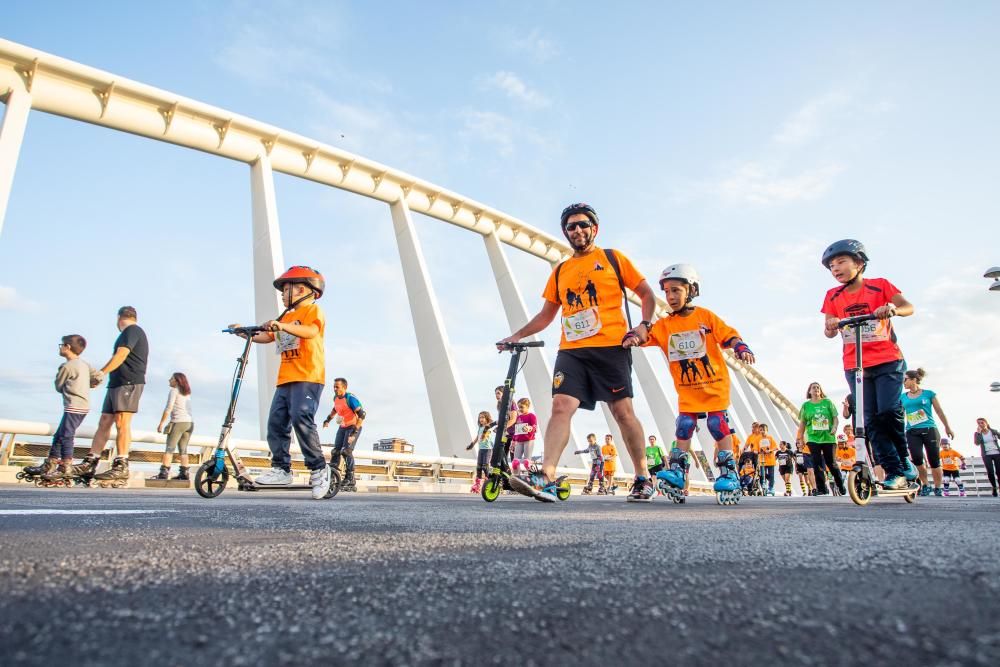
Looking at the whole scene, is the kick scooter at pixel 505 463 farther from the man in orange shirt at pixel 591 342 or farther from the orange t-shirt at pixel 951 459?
the orange t-shirt at pixel 951 459

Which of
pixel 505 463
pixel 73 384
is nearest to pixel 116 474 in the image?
pixel 73 384

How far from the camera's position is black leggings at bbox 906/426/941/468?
27.3ft

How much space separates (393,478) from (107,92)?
32.7 ft

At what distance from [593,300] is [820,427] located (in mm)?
5497

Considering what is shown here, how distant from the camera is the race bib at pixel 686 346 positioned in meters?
5.14

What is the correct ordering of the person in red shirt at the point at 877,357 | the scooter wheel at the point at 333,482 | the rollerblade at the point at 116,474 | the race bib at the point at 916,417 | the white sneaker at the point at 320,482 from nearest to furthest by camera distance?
the person in red shirt at the point at 877,357 → the white sneaker at the point at 320,482 → the scooter wheel at the point at 333,482 → the rollerblade at the point at 116,474 → the race bib at the point at 916,417

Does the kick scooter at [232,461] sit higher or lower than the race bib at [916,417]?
lower

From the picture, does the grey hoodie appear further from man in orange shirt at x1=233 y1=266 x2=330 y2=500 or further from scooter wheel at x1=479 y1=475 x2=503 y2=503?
scooter wheel at x1=479 y1=475 x2=503 y2=503

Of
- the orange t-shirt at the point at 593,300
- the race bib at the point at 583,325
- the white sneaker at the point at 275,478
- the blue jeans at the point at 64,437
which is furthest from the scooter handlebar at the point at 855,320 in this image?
the blue jeans at the point at 64,437

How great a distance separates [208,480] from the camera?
448 centimetres

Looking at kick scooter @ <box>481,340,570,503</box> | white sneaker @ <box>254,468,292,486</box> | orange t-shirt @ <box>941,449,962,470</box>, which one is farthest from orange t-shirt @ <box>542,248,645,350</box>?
orange t-shirt @ <box>941,449,962,470</box>

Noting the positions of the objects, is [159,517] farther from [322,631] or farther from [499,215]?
[499,215]

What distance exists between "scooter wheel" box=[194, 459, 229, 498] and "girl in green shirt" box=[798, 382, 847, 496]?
23.6ft

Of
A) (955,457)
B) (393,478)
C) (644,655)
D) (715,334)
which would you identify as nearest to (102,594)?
(644,655)
